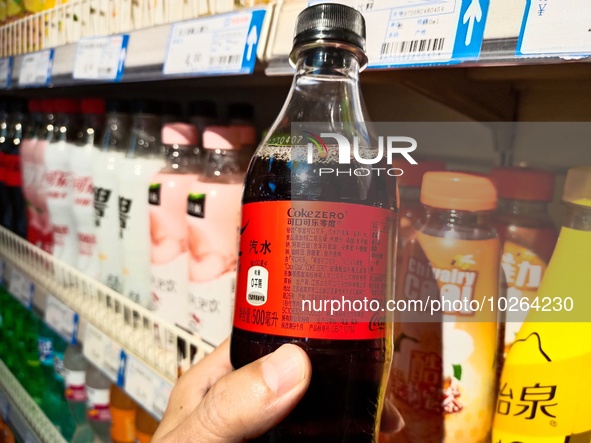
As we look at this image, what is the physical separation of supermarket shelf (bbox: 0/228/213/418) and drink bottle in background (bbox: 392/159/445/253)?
350 millimetres

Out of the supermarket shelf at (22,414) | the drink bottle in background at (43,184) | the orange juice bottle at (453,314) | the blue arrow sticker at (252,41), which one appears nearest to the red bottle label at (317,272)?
the orange juice bottle at (453,314)

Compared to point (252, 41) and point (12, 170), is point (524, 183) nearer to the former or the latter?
point (252, 41)

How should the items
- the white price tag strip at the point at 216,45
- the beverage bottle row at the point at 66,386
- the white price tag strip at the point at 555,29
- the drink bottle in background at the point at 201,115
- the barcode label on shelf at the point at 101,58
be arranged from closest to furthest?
1. the white price tag strip at the point at 555,29
2. the white price tag strip at the point at 216,45
3. the barcode label on shelf at the point at 101,58
4. the drink bottle in background at the point at 201,115
5. the beverage bottle row at the point at 66,386

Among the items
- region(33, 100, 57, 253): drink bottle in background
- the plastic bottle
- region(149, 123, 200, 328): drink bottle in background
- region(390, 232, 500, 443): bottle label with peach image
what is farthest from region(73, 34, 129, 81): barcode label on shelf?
the plastic bottle

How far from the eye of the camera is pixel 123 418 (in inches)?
47.9

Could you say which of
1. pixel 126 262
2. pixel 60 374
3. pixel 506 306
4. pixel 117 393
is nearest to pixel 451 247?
pixel 506 306

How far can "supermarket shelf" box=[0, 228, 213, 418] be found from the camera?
84 cm

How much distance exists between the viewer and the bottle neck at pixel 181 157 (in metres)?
0.98

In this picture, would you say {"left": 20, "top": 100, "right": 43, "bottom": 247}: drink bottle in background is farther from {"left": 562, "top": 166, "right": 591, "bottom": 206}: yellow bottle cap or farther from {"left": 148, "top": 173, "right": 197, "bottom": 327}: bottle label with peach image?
{"left": 562, "top": 166, "right": 591, "bottom": 206}: yellow bottle cap

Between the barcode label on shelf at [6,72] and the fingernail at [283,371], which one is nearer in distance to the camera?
the fingernail at [283,371]

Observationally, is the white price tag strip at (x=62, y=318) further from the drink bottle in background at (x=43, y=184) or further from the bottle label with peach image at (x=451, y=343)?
the bottle label with peach image at (x=451, y=343)

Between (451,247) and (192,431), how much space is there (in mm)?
323

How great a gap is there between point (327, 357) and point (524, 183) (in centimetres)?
29

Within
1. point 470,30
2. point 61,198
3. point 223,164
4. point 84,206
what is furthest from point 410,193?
point 61,198
